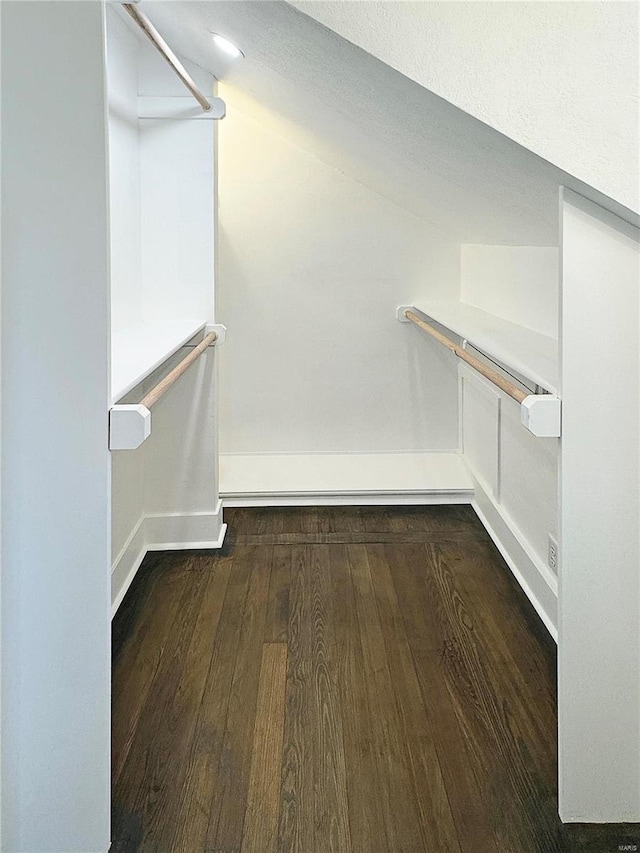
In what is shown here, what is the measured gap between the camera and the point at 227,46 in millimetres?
2615

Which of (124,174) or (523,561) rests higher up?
(124,174)

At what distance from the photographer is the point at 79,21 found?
4.79 ft

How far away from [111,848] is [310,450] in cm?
272

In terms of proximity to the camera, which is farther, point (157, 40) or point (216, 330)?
point (216, 330)

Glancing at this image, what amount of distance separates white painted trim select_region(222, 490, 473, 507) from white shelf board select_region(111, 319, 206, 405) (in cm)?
98

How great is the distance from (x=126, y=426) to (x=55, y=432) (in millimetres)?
127

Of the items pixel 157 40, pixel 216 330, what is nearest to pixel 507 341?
pixel 216 330

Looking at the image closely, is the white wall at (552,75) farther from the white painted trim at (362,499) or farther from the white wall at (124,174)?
the white painted trim at (362,499)

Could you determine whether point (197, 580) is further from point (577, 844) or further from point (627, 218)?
point (627, 218)

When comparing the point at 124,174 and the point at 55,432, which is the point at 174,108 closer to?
the point at 124,174

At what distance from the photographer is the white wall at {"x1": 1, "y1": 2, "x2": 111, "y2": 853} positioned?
1.48 m

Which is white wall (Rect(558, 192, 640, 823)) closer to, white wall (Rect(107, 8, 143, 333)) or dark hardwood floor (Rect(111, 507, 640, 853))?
dark hardwood floor (Rect(111, 507, 640, 853))

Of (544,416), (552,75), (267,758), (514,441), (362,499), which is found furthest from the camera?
(362,499)

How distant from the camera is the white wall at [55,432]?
1.48m
